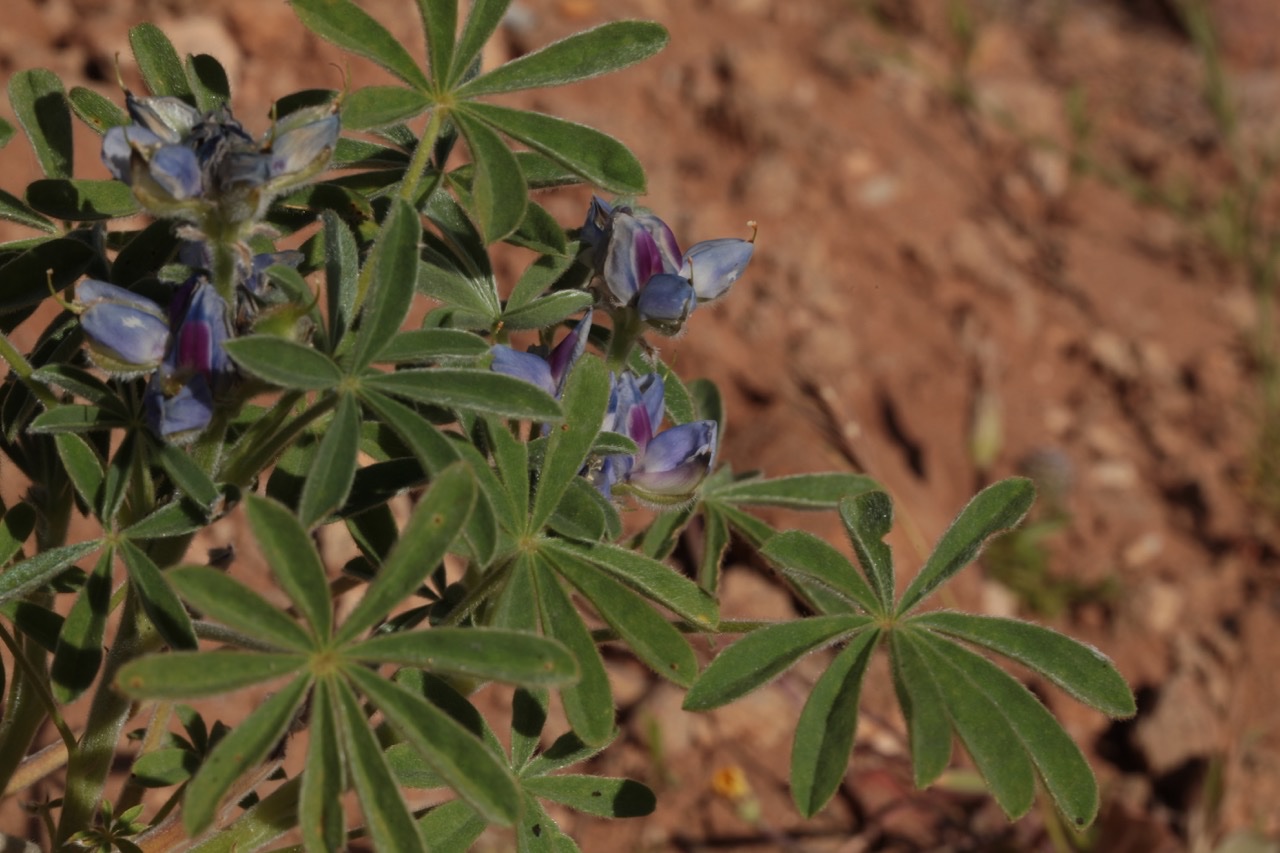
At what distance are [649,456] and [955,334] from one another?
113 inches

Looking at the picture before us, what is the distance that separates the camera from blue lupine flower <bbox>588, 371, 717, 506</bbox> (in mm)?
1529

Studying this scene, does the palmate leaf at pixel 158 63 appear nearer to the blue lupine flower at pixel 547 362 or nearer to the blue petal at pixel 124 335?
the blue petal at pixel 124 335

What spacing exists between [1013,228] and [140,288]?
3746 millimetres

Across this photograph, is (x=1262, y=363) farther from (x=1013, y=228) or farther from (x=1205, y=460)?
(x=1013, y=228)

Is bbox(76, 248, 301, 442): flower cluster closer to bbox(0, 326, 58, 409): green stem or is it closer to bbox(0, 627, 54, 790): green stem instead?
bbox(0, 326, 58, 409): green stem

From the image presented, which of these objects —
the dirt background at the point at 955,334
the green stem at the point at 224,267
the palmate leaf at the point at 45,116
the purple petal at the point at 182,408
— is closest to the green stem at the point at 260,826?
the purple petal at the point at 182,408

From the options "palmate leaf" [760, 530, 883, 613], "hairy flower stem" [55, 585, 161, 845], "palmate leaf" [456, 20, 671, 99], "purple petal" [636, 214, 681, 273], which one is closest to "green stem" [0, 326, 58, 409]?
"hairy flower stem" [55, 585, 161, 845]

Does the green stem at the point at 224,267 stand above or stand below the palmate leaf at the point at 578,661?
above

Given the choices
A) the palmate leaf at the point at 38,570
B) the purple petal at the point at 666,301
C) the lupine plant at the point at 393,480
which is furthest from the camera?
the purple petal at the point at 666,301

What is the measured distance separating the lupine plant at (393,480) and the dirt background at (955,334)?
863 mm

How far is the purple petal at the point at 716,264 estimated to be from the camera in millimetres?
1569

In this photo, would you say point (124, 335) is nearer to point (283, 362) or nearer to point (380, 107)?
point (283, 362)

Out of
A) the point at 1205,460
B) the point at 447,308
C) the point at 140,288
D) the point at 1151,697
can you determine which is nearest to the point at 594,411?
the point at 447,308

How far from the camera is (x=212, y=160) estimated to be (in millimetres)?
1237
